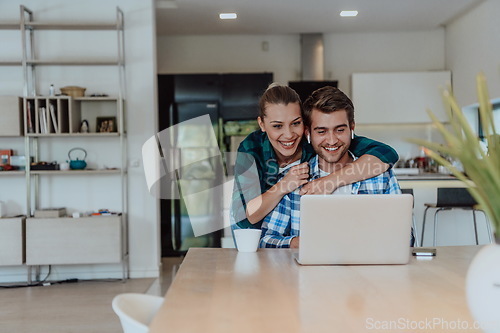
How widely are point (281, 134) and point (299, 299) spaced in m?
1.16

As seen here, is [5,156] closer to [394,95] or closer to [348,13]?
[348,13]

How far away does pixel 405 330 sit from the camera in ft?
4.20

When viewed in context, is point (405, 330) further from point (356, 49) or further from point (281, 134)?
point (356, 49)

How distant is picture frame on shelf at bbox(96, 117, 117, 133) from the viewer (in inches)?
222

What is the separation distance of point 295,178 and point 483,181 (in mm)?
1374

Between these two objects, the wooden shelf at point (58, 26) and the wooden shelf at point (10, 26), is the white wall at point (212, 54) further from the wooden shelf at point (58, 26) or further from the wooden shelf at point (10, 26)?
the wooden shelf at point (10, 26)

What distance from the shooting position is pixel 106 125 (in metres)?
5.67

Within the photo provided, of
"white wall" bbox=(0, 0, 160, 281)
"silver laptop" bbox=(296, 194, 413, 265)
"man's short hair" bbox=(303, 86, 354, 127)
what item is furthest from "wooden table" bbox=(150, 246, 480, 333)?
"white wall" bbox=(0, 0, 160, 281)

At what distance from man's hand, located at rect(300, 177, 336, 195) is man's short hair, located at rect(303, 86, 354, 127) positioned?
1.01 ft

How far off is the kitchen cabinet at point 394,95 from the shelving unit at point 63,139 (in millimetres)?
3227

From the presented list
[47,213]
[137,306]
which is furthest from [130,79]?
[137,306]

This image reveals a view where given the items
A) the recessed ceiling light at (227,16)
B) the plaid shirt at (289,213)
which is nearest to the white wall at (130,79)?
the recessed ceiling light at (227,16)

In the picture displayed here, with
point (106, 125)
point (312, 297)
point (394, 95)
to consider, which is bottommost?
point (312, 297)

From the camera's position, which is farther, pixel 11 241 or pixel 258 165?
pixel 11 241
